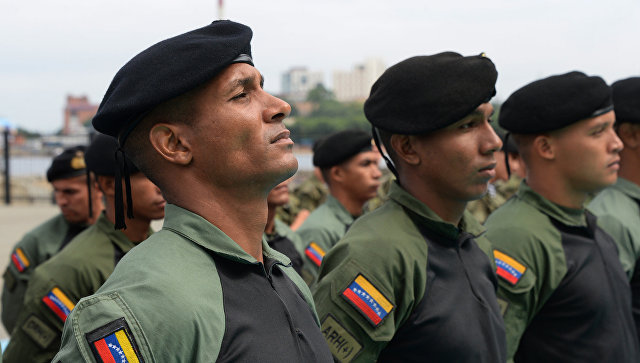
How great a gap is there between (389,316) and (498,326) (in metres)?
0.52

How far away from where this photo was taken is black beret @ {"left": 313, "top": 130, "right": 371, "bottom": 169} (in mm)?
6637

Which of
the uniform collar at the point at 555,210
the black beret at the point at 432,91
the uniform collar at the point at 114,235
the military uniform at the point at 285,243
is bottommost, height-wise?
the military uniform at the point at 285,243

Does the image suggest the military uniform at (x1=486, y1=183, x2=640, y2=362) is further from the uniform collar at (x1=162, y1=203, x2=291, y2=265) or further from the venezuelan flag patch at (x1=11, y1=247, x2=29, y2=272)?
the venezuelan flag patch at (x1=11, y1=247, x2=29, y2=272)

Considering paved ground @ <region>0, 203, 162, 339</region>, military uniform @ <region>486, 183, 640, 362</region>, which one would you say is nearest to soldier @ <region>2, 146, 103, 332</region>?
military uniform @ <region>486, 183, 640, 362</region>

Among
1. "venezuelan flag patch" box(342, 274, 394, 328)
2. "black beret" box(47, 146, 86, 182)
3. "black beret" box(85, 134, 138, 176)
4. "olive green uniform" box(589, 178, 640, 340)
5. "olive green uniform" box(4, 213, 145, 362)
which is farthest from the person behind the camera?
"black beret" box(47, 146, 86, 182)

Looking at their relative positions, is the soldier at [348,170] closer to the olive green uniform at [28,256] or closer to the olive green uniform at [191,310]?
the olive green uniform at [28,256]

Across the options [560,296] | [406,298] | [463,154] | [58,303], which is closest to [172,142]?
[406,298]

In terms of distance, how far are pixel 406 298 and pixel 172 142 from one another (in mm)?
1139

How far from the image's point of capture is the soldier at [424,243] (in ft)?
8.66

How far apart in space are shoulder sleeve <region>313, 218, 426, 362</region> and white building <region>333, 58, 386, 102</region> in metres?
117

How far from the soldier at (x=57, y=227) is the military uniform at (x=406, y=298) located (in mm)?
3063

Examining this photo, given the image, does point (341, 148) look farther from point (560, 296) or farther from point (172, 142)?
point (172, 142)

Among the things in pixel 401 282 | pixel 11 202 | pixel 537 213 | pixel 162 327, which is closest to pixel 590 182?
pixel 537 213

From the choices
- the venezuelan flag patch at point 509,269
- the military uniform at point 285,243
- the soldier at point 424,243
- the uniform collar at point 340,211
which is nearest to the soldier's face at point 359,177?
the uniform collar at point 340,211
